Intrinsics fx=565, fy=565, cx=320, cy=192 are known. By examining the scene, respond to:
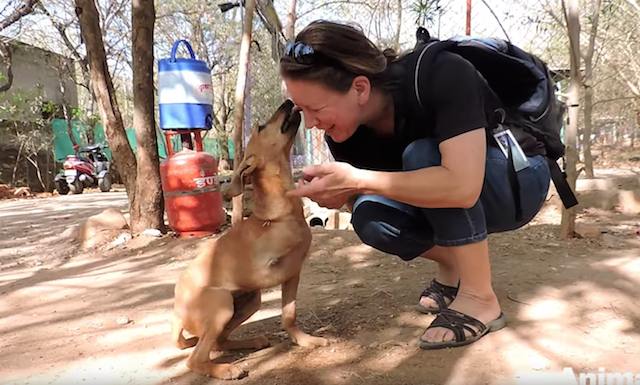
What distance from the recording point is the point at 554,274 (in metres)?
2.96

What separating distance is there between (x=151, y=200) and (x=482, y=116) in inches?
154

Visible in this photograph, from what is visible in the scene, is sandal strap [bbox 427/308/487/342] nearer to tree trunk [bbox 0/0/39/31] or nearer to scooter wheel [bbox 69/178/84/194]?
tree trunk [bbox 0/0/39/31]

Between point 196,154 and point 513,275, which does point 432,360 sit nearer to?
point 513,275

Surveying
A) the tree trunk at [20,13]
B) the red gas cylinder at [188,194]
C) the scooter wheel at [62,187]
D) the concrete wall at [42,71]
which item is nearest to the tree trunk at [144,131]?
the red gas cylinder at [188,194]

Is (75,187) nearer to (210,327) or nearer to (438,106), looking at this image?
(210,327)

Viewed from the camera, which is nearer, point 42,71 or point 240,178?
point 240,178

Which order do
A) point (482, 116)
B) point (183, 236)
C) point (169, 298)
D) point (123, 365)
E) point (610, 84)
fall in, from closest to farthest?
point (482, 116) → point (123, 365) → point (169, 298) → point (183, 236) → point (610, 84)

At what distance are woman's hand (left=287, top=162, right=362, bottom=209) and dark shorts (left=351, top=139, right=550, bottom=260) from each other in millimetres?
269

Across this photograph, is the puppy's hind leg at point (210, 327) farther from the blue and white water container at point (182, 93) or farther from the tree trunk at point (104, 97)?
the tree trunk at point (104, 97)

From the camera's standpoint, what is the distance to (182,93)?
16.7ft

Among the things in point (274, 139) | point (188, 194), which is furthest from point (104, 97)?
point (274, 139)

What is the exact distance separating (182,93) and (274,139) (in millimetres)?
2985

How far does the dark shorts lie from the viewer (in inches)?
80.8

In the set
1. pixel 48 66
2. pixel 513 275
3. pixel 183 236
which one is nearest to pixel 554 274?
pixel 513 275
